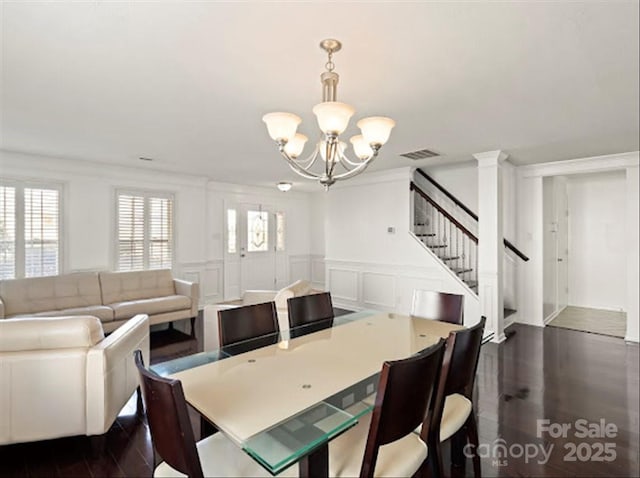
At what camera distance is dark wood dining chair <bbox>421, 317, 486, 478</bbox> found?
1.60 m

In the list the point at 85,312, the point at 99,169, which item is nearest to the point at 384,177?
the point at 99,169

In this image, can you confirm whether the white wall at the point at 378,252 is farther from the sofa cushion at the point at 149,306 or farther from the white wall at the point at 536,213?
the sofa cushion at the point at 149,306

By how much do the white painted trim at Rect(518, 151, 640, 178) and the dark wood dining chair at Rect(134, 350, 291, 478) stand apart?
5731 mm

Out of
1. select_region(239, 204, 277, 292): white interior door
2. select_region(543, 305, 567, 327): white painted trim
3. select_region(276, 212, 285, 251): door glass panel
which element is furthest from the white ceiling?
select_region(276, 212, 285, 251): door glass panel

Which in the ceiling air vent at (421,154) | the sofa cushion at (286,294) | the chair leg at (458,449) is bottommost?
the chair leg at (458,449)

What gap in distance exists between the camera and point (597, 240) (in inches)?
250

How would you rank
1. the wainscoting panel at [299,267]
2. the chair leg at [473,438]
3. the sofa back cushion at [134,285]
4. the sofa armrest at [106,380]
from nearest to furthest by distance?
the chair leg at [473,438]
the sofa armrest at [106,380]
the sofa back cushion at [134,285]
the wainscoting panel at [299,267]

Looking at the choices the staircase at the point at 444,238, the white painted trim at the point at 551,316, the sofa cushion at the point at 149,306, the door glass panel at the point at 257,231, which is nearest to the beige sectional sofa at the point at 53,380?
the sofa cushion at the point at 149,306

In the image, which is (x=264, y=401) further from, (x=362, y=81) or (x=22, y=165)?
(x=22, y=165)

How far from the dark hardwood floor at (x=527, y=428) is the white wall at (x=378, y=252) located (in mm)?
1474

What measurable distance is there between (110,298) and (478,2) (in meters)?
5.23

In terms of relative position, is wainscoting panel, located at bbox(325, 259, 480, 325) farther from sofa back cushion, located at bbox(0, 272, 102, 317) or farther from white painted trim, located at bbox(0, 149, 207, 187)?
sofa back cushion, located at bbox(0, 272, 102, 317)

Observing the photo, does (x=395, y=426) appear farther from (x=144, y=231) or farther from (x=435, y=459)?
(x=144, y=231)

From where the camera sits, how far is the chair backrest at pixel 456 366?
159 cm
